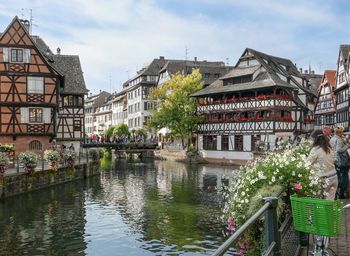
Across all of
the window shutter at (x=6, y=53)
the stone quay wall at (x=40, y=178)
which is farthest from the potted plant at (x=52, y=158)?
the window shutter at (x=6, y=53)

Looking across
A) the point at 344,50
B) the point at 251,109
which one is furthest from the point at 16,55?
the point at 344,50

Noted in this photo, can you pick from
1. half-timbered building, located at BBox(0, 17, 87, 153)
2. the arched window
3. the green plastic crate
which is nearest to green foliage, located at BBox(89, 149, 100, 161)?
half-timbered building, located at BBox(0, 17, 87, 153)

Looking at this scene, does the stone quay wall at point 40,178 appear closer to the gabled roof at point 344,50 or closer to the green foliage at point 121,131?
the gabled roof at point 344,50

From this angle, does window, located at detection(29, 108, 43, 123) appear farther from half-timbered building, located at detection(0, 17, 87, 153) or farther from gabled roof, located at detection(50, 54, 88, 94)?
gabled roof, located at detection(50, 54, 88, 94)

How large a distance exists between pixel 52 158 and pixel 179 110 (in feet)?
113

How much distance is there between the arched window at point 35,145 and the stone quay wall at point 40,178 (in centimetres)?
546

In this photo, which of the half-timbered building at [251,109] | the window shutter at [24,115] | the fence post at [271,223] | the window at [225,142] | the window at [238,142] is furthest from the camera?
the window at [225,142]

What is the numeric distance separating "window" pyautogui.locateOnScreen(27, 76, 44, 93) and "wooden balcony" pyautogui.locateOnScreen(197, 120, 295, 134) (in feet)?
80.6

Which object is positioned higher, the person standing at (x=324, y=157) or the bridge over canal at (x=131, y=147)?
the person standing at (x=324, y=157)

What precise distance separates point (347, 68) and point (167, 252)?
159ft

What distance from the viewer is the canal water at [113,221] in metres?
17.0

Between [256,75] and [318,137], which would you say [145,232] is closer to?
[318,137]

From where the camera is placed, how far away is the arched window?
44.4 m

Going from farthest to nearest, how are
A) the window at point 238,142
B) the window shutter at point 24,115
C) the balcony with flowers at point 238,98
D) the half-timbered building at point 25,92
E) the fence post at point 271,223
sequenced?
1. the window at point 238,142
2. the balcony with flowers at point 238,98
3. the window shutter at point 24,115
4. the half-timbered building at point 25,92
5. the fence post at point 271,223
